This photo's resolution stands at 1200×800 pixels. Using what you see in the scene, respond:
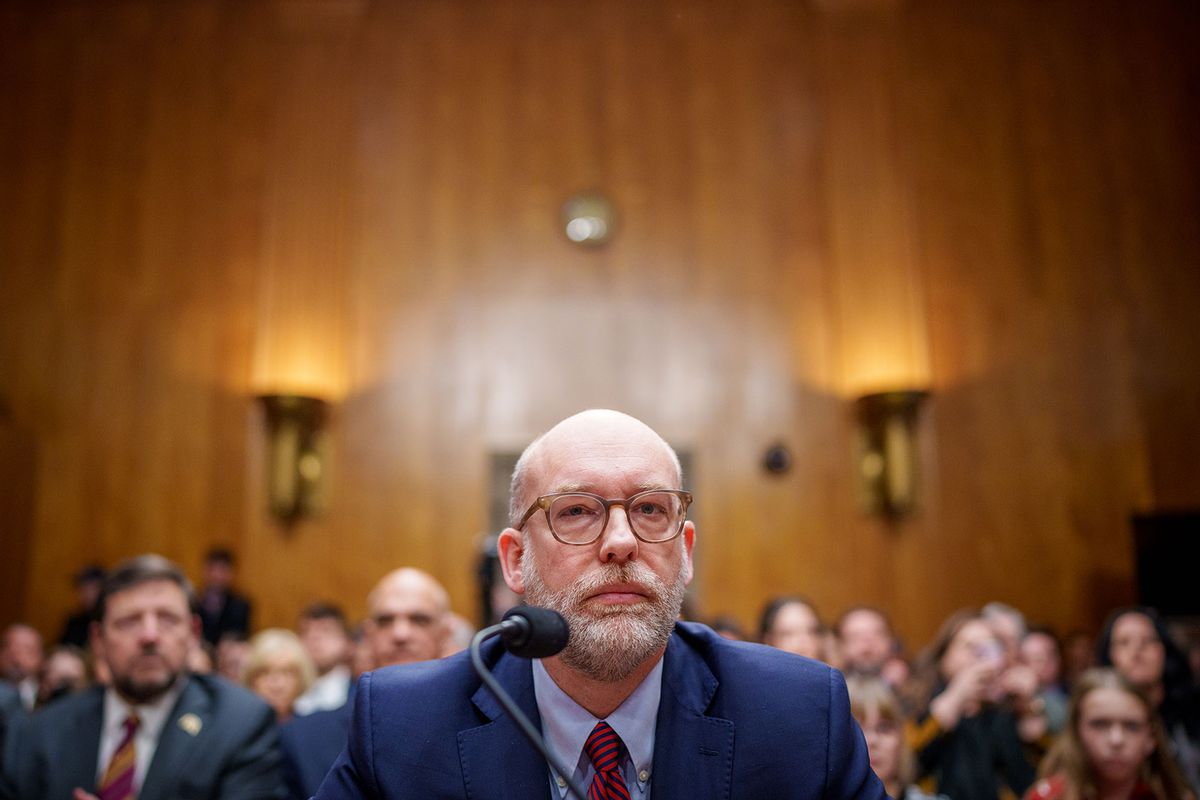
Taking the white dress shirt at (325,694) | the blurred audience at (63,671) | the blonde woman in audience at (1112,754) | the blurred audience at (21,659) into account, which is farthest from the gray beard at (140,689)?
the blurred audience at (21,659)

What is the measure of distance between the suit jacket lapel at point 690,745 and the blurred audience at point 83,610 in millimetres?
6254

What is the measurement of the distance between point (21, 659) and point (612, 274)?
4800mm

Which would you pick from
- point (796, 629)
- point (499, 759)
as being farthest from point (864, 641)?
point (499, 759)

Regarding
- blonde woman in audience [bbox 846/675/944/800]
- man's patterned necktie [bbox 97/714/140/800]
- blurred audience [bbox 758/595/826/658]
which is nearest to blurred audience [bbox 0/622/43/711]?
man's patterned necktie [bbox 97/714/140/800]

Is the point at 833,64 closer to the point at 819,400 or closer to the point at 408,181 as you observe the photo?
the point at 819,400

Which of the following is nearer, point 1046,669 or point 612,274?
point 1046,669

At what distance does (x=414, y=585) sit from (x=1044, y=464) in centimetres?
578

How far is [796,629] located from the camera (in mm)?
4086

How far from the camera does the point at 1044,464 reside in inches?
313

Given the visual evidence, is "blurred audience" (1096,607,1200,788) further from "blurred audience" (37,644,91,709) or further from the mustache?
"blurred audience" (37,644,91,709)

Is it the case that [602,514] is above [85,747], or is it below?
above

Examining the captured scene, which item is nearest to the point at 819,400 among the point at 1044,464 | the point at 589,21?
the point at 1044,464

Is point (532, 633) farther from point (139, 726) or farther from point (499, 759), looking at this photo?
point (139, 726)

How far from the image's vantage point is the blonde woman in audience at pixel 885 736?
330 centimetres
